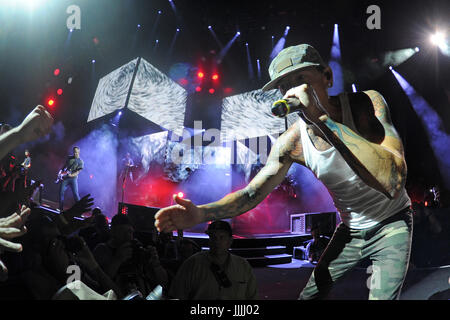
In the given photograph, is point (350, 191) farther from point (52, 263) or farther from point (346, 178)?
point (52, 263)

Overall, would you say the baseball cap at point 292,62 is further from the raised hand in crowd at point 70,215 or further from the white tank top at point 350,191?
the raised hand in crowd at point 70,215

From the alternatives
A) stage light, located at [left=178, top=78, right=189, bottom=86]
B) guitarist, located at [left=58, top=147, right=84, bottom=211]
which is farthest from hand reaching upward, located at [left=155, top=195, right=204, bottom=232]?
stage light, located at [left=178, top=78, right=189, bottom=86]

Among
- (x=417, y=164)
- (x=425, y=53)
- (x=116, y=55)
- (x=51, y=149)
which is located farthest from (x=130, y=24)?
(x=417, y=164)

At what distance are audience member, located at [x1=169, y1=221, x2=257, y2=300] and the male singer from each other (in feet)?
2.71

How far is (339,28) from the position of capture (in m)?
7.13

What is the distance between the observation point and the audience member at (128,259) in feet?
9.35

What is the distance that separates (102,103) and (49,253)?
Result: 792cm

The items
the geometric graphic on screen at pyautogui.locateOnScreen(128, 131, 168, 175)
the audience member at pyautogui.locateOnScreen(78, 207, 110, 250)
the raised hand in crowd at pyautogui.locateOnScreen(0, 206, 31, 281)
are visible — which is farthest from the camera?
the geometric graphic on screen at pyautogui.locateOnScreen(128, 131, 168, 175)

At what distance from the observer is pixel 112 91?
918 centimetres

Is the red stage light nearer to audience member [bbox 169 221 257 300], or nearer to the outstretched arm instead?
audience member [bbox 169 221 257 300]

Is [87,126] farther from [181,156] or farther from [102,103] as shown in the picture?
[181,156]

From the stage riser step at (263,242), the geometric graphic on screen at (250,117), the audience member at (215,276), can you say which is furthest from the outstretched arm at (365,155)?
the geometric graphic on screen at (250,117)

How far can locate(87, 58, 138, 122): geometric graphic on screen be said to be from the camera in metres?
8.52

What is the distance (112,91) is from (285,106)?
8.94 m
